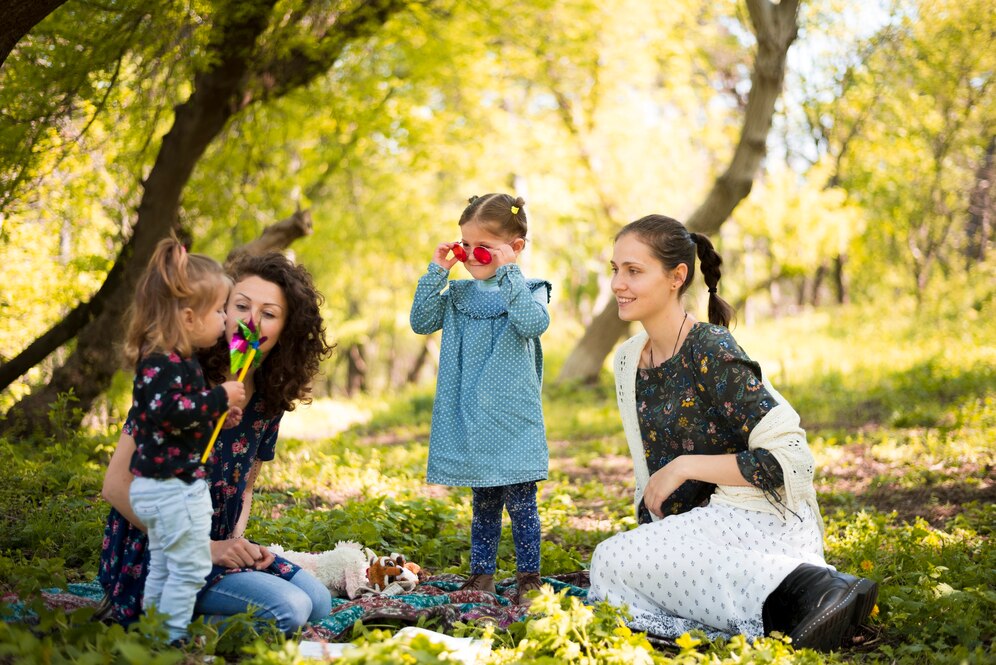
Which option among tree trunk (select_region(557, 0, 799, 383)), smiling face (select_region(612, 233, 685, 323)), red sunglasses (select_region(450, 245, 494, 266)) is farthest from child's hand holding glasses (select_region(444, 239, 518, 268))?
tree trunk (select_region(557, 0, 799, 383))

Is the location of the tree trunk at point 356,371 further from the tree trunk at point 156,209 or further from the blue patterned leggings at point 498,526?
the blue patterned leggings at point 498,526

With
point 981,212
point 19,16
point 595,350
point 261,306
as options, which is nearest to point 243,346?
point 261,306

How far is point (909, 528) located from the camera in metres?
4.32

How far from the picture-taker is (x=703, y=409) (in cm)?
358

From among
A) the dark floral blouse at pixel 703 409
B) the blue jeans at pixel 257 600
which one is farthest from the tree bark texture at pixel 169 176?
the dark floral blouse at pixel 703 409

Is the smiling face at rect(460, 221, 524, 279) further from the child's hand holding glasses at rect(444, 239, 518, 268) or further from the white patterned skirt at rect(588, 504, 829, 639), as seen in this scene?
the white patterned skirt at rect(588, 504, 829, 639)

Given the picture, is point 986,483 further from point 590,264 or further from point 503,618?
point 590,264

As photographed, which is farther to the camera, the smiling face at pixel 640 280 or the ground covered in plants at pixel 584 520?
Result: the smiling face at pixel 640 280

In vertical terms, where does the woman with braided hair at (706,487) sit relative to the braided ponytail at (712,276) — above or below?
below

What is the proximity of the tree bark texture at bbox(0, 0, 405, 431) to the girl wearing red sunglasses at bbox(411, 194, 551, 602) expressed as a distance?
327 cm

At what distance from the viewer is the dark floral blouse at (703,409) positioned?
3383 mm

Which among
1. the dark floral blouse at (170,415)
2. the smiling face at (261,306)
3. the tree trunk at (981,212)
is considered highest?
the tree trunk at (981,212)

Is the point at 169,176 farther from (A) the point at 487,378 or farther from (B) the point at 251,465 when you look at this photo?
(A) the point at 487,378

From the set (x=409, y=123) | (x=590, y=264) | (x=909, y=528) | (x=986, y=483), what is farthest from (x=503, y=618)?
Answer: (x=590, y=264)
